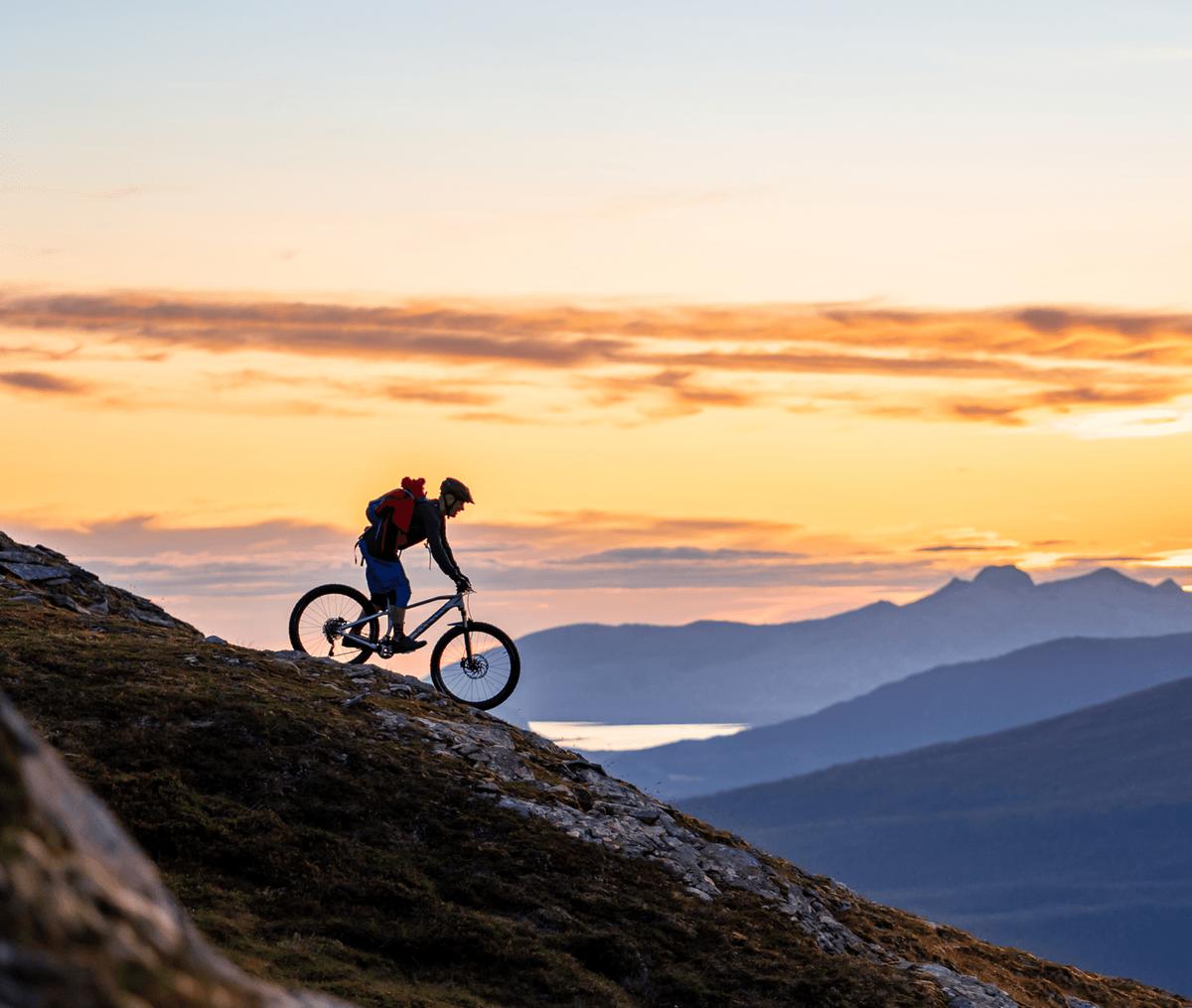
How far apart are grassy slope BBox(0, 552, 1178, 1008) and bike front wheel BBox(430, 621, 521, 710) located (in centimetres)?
237

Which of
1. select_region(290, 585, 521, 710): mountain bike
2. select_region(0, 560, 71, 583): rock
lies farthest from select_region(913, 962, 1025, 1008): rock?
select_region(0, 560, 71, 583): rock

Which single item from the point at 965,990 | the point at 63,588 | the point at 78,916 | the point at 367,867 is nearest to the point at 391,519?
the point at 367,867

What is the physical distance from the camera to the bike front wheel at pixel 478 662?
28547 millimetres

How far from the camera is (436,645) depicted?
2875 centimetres

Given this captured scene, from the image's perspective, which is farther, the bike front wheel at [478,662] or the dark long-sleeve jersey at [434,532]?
the bike front wheel at [478,662]

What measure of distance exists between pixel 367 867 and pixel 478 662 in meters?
7.61

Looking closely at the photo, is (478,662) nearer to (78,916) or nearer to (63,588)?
(63,588)

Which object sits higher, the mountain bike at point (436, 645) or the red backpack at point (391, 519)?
the red backpack at point (391, 519)

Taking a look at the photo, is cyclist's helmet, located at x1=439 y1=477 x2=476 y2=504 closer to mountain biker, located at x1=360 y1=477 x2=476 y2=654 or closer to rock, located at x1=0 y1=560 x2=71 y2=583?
mountain biker, located at x1=360 y1=477 x2=476 y2=654

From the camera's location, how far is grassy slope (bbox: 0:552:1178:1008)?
19.8 meters

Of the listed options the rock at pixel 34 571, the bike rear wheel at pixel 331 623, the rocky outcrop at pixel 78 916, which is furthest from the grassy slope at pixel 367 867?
the rocky outcrop at pixel 78 916

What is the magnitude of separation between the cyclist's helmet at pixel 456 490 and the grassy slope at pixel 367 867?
4.19 metres

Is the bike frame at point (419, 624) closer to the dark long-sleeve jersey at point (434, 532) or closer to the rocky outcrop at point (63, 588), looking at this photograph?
the dark long-sleeve jersey at point (434, 532)

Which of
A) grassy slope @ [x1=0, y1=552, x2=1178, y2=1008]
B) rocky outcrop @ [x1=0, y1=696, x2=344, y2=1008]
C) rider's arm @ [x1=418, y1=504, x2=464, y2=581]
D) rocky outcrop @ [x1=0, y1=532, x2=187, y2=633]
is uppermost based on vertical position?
rider's arm @ [x1=418, y1=504, x2=464, y2=581]
